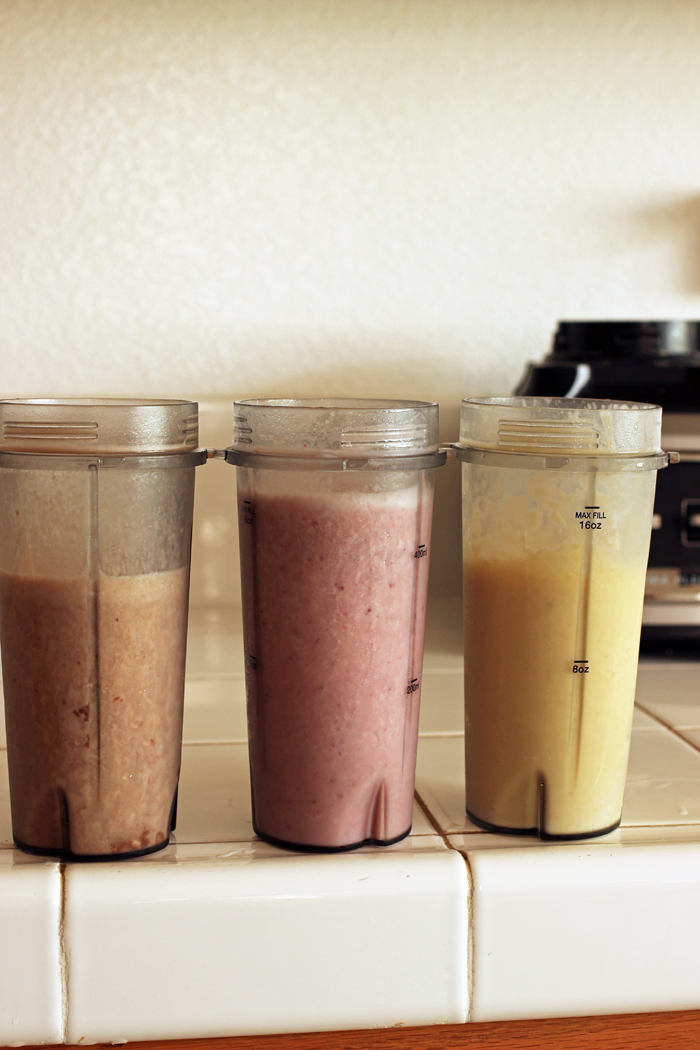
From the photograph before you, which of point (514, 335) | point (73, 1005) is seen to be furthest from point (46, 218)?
point (73, 1005)

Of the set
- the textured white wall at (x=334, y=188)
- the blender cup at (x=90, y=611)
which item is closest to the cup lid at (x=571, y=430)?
the blender cup at (x=90, y=611)

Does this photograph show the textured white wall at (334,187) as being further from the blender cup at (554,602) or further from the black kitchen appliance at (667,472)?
the blender cup at (554,602)

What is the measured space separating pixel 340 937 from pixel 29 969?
0.14 meters

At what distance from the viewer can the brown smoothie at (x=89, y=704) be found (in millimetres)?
488

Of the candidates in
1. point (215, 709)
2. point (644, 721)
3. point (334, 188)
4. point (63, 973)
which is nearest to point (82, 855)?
point (63, 973)

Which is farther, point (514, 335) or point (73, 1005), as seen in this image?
point (514, 335)

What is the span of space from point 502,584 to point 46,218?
0.72 m

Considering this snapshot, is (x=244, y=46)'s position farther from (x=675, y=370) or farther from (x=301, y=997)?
(x=301, y=997)

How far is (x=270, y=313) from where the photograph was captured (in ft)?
3.48

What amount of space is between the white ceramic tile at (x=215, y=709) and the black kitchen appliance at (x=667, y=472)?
389 mm

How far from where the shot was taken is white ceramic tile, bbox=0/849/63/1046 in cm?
44

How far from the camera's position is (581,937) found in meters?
0.48

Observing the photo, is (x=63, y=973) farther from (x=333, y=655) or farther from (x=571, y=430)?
(x=571, y=430)

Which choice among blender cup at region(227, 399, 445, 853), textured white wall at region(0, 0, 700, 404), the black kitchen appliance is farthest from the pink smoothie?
textured white wall at region(0, 0, 700, 404)
